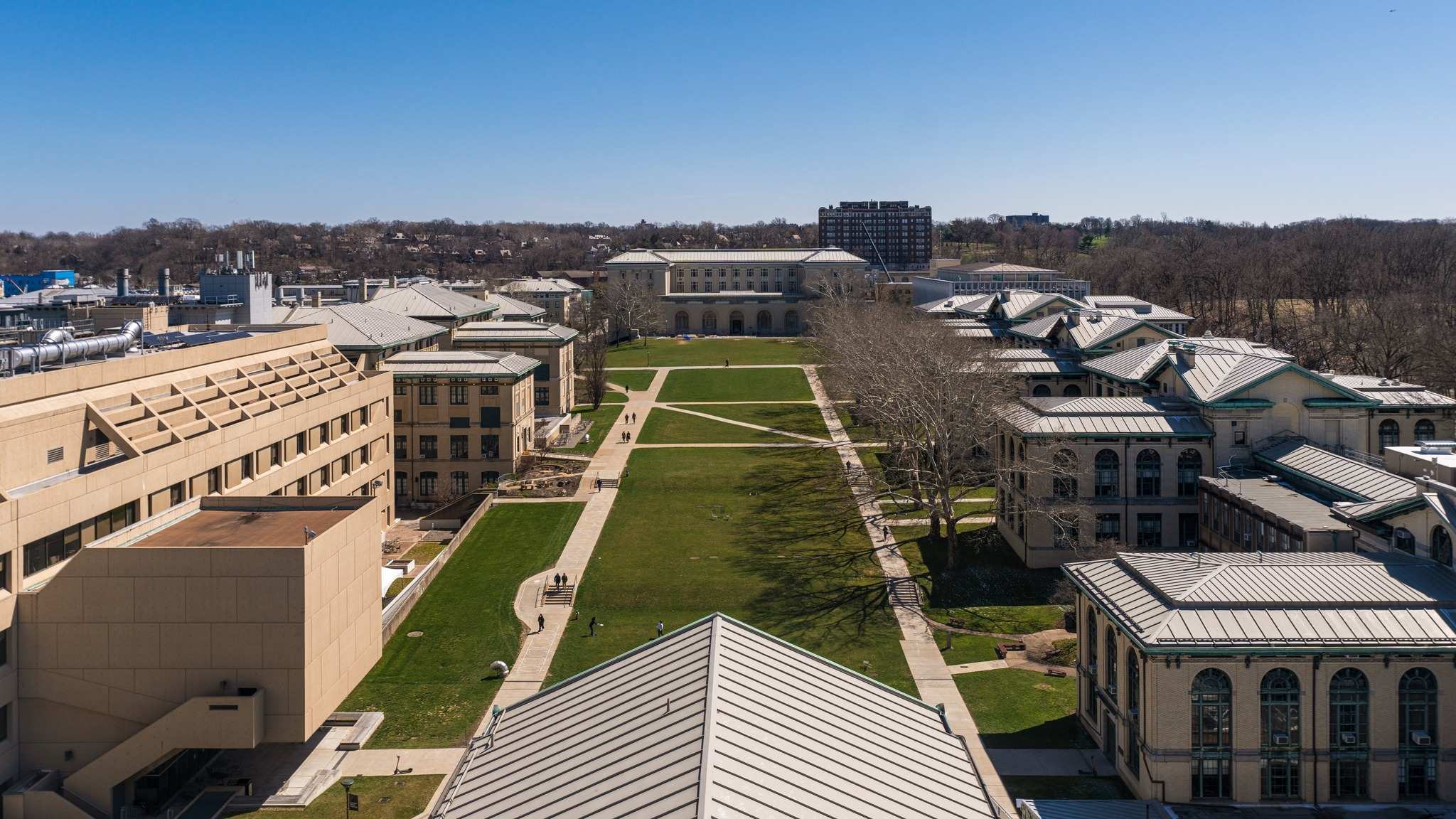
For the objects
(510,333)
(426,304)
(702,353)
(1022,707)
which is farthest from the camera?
(702,353)

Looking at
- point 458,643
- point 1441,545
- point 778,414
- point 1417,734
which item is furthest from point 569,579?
point 778,414

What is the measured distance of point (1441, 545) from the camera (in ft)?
123

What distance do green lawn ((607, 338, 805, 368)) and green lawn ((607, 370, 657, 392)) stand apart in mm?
7071

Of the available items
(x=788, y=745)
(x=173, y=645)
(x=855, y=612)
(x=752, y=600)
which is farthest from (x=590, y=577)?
(x=788, y=745)

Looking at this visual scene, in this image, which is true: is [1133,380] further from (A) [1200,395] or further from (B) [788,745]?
(B) [788,745]

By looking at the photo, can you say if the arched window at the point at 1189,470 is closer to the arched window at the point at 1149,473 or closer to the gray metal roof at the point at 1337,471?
the arched window at the point at 1149,473

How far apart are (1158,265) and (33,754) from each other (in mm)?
178833

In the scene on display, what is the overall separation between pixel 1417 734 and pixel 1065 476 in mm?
26040

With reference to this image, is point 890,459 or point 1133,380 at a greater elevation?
point 1133,380

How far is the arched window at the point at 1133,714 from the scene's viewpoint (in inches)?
1337

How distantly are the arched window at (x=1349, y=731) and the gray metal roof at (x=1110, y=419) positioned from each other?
2555 cm

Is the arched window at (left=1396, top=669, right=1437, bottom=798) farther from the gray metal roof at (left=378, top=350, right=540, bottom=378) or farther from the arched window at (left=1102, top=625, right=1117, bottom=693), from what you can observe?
the gray metal roof at (left=378, top=350, right=540, bottom=378)

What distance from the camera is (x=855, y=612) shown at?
52344mm

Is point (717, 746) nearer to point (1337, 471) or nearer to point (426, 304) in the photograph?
point (1337, 471)
